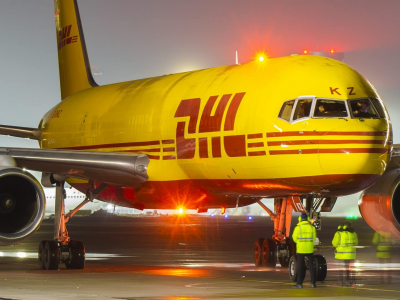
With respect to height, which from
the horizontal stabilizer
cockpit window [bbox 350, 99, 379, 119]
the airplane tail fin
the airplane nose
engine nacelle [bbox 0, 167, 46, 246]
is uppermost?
the airplane tail fin

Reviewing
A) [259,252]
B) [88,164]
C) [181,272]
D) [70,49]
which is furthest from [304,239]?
[70,49]

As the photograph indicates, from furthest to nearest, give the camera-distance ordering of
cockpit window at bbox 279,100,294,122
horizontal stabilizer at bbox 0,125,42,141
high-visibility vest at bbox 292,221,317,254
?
horizontal stabilizer at bbox 0,125,42,141 → cockpit window at bbox 279,100,294,122 → high-visibility vest at bbox 292,221,317,254

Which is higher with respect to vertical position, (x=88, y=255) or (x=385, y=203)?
(x=385, y=203)

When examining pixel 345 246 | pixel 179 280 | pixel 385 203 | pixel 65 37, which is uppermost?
pixel 65 37

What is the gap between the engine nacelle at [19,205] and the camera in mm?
19156

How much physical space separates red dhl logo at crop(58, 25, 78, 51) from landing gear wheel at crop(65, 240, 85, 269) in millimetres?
10600

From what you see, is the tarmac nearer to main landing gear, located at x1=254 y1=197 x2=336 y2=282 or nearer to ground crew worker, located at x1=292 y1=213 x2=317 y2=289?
main landing gear, located at x1=254 y1=197 x2=336 y2=282

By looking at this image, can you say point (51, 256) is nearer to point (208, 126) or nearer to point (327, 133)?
point (208, 126)

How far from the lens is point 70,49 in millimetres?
31438

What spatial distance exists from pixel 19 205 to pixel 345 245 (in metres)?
7.28

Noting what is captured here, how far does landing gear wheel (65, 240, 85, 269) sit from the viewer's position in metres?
22.8

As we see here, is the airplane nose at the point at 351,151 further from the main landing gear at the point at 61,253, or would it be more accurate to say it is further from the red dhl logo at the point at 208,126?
the main landing gear at the point at 61,253

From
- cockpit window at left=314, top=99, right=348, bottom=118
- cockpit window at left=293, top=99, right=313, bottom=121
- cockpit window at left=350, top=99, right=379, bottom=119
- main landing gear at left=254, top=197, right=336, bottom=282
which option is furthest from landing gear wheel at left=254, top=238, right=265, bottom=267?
cockpit window at left=350, top=99, right=379, bottom=119

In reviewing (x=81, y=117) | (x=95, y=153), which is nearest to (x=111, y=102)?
(x=81, y=117)
